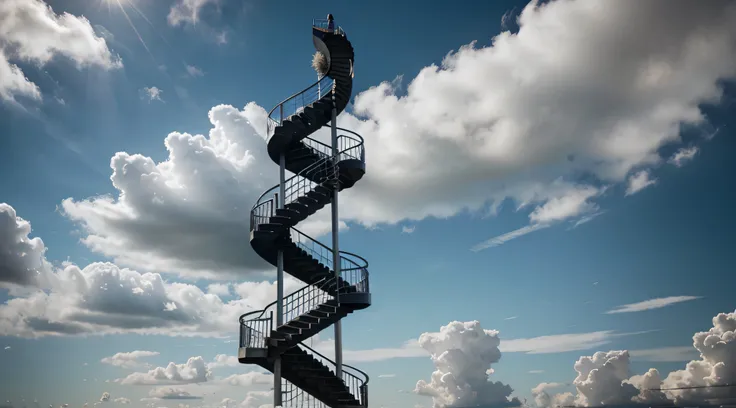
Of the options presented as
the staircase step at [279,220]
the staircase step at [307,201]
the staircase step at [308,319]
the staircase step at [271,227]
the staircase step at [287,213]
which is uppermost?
the staircase step at [307,201]

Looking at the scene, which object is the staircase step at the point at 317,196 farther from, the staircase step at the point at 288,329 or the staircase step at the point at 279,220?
the staircase step at the point at 288,329

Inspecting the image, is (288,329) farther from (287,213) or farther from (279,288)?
(287,213)

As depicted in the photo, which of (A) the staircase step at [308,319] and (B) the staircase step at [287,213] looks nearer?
(A) the staircase step at [308,319]

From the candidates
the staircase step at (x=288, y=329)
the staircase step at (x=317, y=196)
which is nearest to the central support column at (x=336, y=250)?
the staircase step at (x=317, y=196)

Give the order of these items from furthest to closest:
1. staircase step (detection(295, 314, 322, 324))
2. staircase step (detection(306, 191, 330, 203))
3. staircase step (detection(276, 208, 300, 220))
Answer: staircase step (detection(306, 191, 330, 203)) → staircase step (detection(276, 208, 300, 220)) → staircase step (detection(295, 314, 322, 324))

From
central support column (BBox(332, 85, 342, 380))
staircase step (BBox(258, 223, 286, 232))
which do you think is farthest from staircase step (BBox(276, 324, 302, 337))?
staircase step (BBox(258, 223, 286, 232))

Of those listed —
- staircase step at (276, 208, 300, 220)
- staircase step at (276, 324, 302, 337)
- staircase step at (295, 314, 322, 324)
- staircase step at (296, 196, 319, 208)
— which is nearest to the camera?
staircase step at (295, 314, 322, 324)

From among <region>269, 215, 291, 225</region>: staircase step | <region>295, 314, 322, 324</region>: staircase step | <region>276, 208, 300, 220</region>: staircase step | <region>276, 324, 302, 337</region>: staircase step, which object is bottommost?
<region>276, 324, 302, 337</region>: staircase step

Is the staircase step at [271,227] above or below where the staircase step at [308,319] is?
above

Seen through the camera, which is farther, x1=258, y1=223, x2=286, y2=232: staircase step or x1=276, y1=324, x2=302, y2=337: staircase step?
x1=258, y1=223, x2=286, y2=232: staircase step

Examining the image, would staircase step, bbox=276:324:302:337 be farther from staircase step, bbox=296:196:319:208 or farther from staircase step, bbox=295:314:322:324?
staircase step, bbox=296:196:319:208

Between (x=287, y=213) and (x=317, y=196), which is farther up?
(x=317, y=196)

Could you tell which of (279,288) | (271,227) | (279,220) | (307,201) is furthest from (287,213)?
(279,288)

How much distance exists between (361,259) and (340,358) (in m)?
4.10
